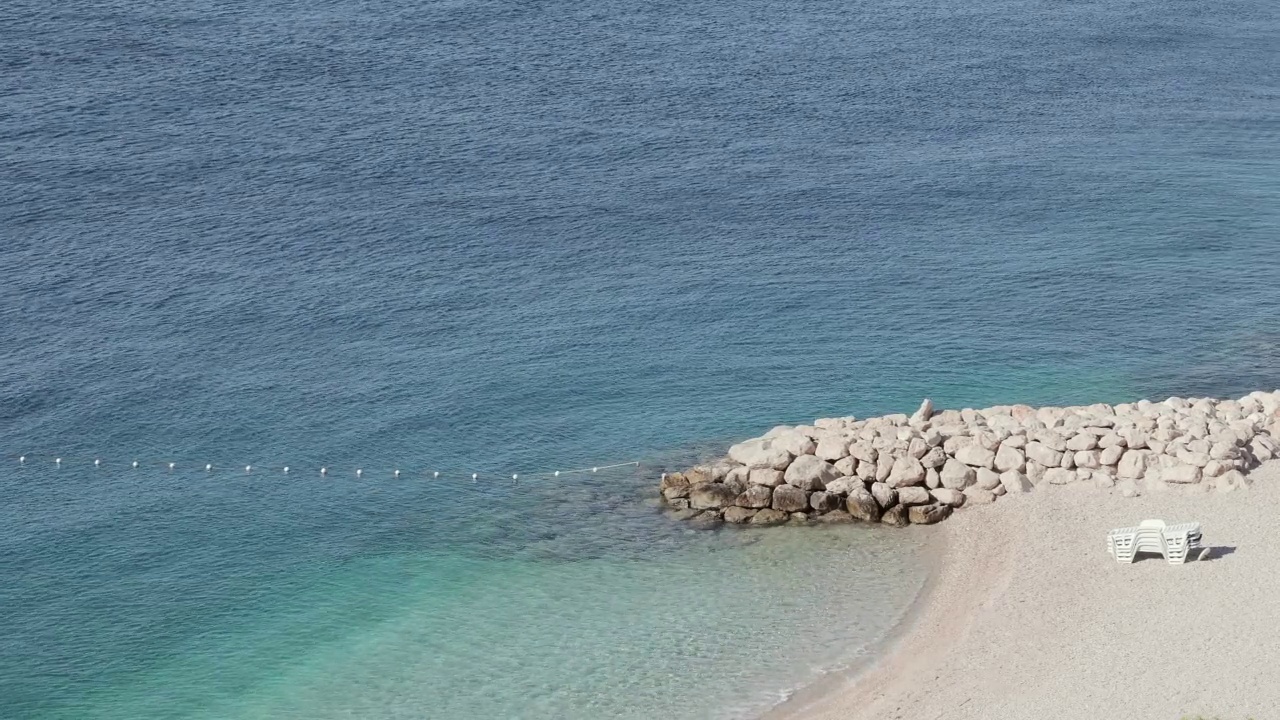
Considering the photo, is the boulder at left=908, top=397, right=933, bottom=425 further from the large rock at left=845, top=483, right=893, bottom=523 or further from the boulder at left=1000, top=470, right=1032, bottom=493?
the large rock at left=845, top=483, right=893, bottom=523

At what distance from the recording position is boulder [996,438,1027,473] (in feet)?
183

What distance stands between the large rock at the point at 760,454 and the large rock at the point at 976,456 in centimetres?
625

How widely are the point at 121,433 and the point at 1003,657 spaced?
37054 millimetres

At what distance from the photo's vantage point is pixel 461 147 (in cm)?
9512

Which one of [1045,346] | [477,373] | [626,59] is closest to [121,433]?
[477,373]

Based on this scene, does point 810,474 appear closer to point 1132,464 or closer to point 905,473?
point 905,473

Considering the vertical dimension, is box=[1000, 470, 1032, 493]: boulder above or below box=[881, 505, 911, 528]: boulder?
above

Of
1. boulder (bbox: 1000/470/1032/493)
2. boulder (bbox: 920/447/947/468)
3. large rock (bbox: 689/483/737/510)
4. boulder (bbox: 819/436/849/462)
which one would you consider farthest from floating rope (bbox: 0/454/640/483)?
boulder (bbox: 1000/470/1032/493)

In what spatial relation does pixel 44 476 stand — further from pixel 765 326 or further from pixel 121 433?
pixel 765 326

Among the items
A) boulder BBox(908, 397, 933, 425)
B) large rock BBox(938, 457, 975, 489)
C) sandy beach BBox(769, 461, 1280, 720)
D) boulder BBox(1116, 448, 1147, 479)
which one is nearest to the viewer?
sandy beach BBox(769, 461, 1280, 720)

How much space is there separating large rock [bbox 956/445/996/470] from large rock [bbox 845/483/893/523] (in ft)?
12.1

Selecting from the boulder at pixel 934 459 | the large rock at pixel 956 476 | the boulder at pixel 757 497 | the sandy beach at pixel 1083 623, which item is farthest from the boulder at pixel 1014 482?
the boulder at pixel 757 497

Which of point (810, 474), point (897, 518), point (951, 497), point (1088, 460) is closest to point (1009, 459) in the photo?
point (951, 497)

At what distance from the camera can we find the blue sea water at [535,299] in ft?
167
